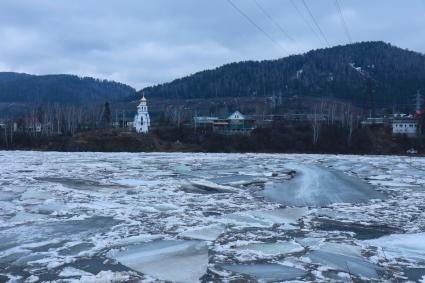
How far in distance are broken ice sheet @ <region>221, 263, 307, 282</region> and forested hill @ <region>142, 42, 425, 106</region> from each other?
113m

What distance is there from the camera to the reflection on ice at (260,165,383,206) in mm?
11880

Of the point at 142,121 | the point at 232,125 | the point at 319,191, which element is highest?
the point at 142,121

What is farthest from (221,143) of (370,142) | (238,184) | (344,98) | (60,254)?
(344,98)

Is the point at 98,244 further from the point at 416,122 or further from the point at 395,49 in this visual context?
the point at 395,49

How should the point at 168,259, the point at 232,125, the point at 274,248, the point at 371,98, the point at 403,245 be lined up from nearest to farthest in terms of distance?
1. the point at 168,259
2. the point at 274,248
3. the point at 403,245
4. the point at 232,125
5. the point at 371,98

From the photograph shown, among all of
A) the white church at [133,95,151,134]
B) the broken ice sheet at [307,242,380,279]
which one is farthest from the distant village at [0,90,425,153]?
the broken ice sheet at [307,242,380,279]

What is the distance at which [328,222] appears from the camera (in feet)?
29.9

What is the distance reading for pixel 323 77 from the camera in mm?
143875

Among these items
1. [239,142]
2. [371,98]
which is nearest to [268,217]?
[239,142]

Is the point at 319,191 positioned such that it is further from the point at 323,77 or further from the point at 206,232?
the point at 323,77

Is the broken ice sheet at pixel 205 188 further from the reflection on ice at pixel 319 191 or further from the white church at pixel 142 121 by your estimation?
the white church at pixel 142 121

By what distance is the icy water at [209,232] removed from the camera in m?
5.98

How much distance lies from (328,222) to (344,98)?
120278 millimetres

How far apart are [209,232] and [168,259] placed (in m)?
1.63
